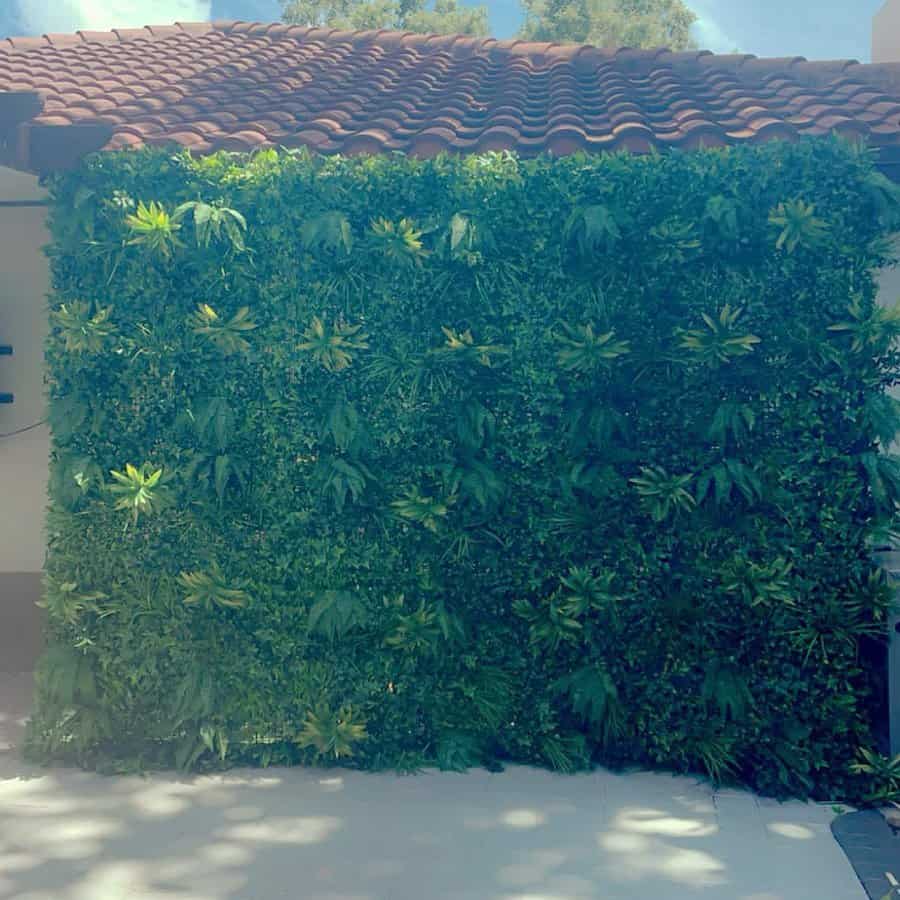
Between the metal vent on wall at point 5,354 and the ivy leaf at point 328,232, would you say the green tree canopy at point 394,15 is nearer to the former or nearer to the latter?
the metal vent on wall at point 5,354

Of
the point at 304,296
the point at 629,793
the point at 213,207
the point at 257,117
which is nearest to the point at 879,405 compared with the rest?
the point at 629,793

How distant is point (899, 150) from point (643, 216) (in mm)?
1852

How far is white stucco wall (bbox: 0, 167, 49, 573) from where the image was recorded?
342 inches

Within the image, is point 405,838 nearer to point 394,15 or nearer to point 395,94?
point 395,94

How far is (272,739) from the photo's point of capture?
6.12 metres

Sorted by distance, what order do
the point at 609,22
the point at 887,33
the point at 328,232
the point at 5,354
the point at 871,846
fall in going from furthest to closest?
the point at 609,22 < the point at 887,33 < the point at 5,354 < the point at 328,232 < the point at 871,846

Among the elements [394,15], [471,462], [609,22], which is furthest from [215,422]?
[394,15]

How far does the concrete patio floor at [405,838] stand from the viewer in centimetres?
461

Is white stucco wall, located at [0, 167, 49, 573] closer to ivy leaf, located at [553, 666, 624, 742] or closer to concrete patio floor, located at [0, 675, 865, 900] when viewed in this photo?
concrete patio floor, located at [0, 675, 865, 900]

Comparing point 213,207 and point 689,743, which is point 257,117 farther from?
point 689,743

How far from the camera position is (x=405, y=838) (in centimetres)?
509

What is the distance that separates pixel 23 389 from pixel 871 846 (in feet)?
23.0

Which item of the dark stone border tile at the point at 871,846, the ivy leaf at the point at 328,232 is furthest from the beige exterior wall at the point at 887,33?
the dark stone border tile at the point at 871,846

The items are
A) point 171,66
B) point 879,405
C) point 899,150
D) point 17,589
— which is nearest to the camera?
point 879,405
